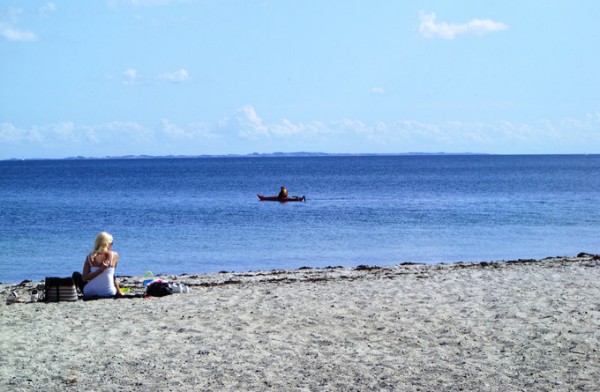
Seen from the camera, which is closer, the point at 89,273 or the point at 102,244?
the point at 102,244

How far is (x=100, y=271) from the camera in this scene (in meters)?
13.1

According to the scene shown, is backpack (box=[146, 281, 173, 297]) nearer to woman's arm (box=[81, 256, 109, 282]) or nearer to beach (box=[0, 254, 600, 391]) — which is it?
beach (box=[0, 254, 600, 391])

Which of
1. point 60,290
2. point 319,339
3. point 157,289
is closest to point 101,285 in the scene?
point 60,290

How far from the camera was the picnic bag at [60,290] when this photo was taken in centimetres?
1280

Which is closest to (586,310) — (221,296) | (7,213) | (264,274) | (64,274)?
(221,296)

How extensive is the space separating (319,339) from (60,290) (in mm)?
5065

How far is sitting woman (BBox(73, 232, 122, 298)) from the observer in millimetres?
13031

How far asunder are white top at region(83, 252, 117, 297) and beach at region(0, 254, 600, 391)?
1.20ft

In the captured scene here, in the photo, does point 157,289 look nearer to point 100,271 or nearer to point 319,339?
point 100,271

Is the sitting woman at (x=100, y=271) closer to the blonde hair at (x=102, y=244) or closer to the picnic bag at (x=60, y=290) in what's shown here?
the blonde hair at (x=102, y=244)

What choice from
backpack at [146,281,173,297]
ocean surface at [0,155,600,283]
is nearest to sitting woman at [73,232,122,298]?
backpack at [146,281,173,297]

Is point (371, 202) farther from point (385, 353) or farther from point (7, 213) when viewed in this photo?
point (385, 353)

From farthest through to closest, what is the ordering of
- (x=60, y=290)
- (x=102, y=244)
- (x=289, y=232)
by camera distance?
(x=289, y=232), (x=102, y=244), (x=60, y=290)

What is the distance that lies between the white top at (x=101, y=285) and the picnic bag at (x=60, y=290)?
303 millimetres
